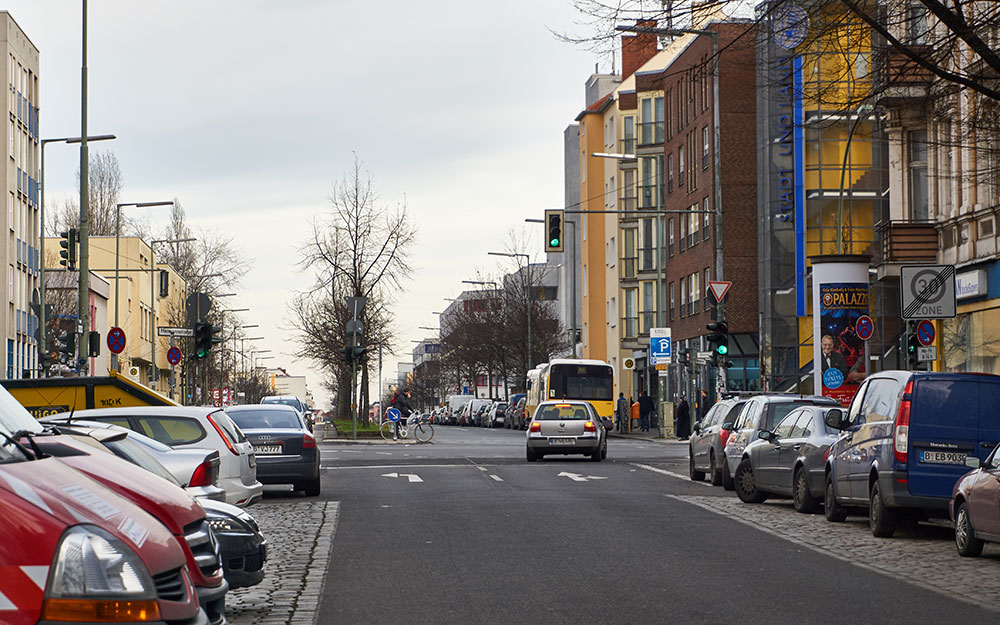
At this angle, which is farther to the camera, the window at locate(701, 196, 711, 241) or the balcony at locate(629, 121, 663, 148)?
the balcony at locate(629, 121, 663, 148)

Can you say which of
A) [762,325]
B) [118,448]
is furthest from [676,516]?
[762,325]

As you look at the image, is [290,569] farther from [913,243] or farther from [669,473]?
[913,243]

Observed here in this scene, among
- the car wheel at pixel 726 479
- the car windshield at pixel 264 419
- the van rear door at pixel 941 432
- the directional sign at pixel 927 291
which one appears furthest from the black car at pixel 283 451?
the van rear door at pixel 941 432

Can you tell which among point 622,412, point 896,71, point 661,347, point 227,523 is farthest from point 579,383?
point 227,523

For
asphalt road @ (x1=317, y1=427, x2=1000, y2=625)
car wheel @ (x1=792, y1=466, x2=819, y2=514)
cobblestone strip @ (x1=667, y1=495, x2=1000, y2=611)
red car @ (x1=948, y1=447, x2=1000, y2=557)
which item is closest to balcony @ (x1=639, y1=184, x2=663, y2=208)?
asphalt road @ (x1=317, y1=427, x2=1000, y2=625)

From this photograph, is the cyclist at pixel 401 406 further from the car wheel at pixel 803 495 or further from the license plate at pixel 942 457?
the license plate at pixel 942 457

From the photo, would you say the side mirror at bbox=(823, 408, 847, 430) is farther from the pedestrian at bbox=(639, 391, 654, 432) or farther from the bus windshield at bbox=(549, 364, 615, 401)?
the pedestrian at bbox=(639, 391, 654, 432)

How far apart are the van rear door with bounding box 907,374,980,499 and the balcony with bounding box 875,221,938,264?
20.0m

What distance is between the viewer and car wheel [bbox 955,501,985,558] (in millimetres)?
14695

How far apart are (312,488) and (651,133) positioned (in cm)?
5563

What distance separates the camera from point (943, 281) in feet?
80.4

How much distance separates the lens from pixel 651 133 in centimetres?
7719

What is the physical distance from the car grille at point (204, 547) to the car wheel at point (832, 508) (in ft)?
42.0

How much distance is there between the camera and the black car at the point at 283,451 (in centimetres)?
2312
